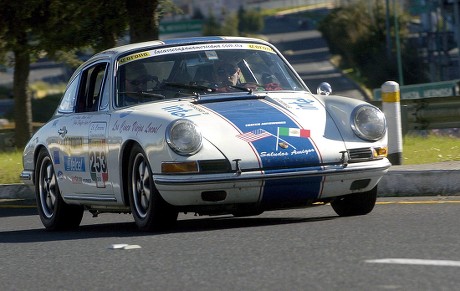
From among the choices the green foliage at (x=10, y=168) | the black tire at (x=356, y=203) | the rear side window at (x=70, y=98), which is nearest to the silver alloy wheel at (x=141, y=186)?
the black tire at (x=356, y=203)

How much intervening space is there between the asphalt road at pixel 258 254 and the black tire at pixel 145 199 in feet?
0.42

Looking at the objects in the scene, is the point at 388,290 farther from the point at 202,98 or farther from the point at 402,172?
the point at 402,172

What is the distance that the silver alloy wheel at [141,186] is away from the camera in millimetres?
9077

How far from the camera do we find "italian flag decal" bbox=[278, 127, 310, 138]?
8.83 meters

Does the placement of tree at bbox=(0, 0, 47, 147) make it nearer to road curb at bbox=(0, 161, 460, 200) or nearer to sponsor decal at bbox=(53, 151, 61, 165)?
road curb at bbox=(0, 161, 460, 200)

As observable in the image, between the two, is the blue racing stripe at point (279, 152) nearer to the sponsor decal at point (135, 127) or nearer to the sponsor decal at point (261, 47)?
the sponsor decal at point (135, 127)

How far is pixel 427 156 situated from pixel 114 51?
5.08 meters

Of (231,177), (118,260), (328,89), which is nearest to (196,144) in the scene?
(231,177)

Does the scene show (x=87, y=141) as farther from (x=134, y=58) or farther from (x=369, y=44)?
(x=369, y=44)

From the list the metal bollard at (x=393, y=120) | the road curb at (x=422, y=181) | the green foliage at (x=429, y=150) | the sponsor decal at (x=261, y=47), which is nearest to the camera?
the sponsor decal at (x=261, y=47)

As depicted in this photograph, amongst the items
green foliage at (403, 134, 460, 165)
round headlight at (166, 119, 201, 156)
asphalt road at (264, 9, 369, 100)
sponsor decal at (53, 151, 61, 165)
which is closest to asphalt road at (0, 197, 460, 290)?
round headlight at (166, 119, 201, 156)

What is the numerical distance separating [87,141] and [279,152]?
2.01 metres

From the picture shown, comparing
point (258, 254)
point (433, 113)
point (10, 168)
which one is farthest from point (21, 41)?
point (258, 254)

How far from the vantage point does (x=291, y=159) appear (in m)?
8.76
